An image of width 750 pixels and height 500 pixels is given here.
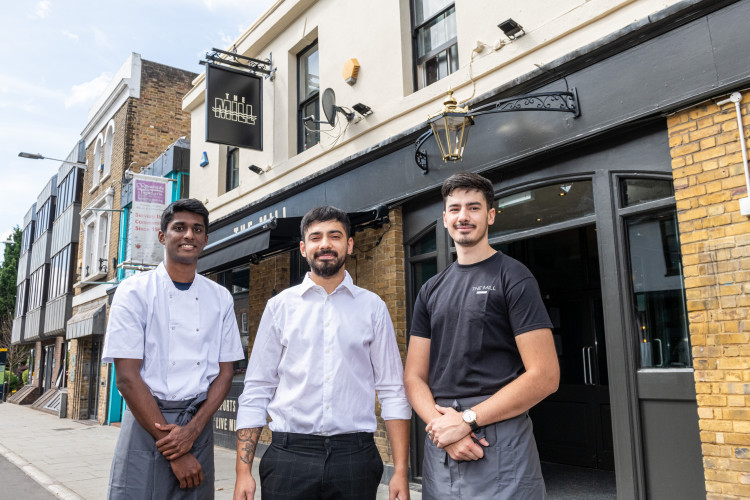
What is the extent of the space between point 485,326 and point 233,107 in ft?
25.2

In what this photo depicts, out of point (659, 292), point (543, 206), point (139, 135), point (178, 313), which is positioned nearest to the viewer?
point (178, 313)

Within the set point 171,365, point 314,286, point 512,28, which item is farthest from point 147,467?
point 512,28

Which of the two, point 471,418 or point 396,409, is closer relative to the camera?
point 471,418

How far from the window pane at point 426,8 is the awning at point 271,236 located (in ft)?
8.14

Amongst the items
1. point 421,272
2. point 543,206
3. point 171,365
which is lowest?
point 171,365

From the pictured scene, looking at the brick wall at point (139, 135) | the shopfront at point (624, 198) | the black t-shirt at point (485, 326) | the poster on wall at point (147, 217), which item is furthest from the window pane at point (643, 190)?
the brick wall at point (139, 135)

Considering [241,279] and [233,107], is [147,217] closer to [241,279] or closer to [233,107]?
[241,279]

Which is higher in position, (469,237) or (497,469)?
(469,237)

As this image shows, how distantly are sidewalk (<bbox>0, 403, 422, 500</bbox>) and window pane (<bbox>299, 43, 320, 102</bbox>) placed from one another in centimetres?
573

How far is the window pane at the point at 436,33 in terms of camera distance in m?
6.80

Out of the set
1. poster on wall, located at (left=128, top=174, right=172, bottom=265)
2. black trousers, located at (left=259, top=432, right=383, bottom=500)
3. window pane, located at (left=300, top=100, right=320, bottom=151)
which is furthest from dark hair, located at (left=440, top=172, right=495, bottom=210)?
poster on wall, located at (left=128, top=174, right=172, bottom=265)

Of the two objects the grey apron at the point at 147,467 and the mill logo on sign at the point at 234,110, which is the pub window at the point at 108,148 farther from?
the grey apron at the point at 147,467

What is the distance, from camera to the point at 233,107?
360 inches

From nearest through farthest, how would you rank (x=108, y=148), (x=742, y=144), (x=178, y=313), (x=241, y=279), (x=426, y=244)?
(x=178, y=313), (x=742, y=144), (x=426, y=244), (x=241, y=279), (x=108, y=148)
